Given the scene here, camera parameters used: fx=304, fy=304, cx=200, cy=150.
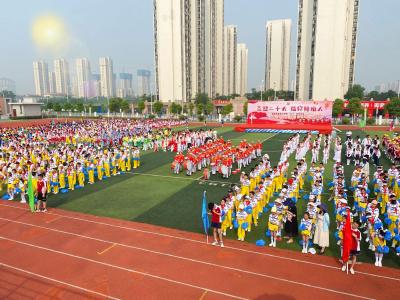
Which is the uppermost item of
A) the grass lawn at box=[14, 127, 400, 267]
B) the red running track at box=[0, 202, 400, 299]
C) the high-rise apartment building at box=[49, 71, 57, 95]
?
the high-rise apartment building at box=[49, 71, 57, 95]

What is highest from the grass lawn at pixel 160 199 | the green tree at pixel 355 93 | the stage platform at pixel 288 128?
the green tree at pixel 355 93

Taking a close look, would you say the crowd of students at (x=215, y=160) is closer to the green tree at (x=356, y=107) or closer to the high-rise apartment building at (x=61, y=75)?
the green tree at (x=356, y=107)

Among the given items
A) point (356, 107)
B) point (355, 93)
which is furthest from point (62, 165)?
point (355, 93)

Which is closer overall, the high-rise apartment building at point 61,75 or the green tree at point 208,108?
the green tree at point 208,108

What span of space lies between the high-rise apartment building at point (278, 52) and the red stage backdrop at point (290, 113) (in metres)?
91.4

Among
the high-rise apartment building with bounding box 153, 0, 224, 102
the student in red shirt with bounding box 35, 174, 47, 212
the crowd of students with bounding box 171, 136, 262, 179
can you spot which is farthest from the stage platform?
the high-rise apartment building with bounding box 153, 0, 224, 102

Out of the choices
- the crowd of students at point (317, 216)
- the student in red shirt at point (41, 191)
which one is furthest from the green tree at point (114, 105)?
the crowd of students at point (317, 216)

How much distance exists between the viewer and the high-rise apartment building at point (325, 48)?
68.9m

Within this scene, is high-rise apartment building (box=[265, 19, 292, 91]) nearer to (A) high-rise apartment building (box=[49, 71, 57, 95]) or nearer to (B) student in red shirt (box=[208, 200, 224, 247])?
(A) high-rise apartment building (box=[49, 71, 57, 95])

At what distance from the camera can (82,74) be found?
14925cm

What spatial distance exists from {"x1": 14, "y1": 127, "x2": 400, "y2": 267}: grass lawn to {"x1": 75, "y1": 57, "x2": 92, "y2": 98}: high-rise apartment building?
13934 centimetres

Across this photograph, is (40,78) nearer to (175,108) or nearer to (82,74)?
(82,74)

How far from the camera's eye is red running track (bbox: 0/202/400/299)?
7.23m

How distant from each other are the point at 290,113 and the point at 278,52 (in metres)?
98.5
